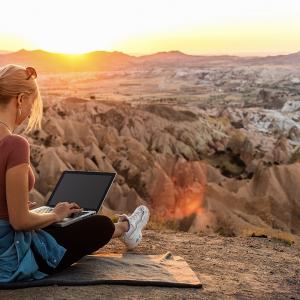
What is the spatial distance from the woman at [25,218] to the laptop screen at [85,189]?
31 cm

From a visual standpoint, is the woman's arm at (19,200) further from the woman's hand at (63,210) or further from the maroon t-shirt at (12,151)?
the woman's hand at (63,210)

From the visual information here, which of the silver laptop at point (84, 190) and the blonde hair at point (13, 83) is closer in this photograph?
the blonde hair at point (13, 83)

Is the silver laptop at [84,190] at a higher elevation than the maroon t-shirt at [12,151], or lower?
lower

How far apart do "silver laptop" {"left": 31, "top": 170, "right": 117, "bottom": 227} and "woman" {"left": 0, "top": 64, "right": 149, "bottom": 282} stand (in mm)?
284

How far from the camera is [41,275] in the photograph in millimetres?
4758

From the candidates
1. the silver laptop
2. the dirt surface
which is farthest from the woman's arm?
the silver laptop

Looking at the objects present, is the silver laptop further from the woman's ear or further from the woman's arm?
the woman's ear

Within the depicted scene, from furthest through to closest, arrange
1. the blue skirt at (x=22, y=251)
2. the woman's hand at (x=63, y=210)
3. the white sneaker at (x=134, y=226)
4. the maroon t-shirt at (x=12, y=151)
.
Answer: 1. the white sneaker at (x=134, y=226)
2. the woman's hand at (x=63, y=210)
3. the blue skirt at (x=22, y=251)
4. the maroon t-shirt at (x=12, y=151)

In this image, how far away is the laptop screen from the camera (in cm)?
527

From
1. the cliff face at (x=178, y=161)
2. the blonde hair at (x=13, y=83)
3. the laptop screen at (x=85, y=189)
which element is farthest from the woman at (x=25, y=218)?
the cliff face at (x=178, y=161)

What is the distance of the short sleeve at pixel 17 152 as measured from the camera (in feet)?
13.7

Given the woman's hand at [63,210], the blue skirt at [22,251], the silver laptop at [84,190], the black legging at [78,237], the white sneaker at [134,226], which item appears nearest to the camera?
the blue skirt at [22,251]

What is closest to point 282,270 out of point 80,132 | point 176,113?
point 80,132

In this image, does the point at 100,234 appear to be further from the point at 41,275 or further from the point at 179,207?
the point at 179,207
